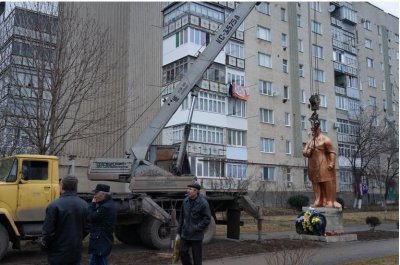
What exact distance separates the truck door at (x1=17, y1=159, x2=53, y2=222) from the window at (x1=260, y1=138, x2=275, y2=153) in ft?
110

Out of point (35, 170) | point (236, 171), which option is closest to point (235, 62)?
point (236, 171)

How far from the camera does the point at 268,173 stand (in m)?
43.8

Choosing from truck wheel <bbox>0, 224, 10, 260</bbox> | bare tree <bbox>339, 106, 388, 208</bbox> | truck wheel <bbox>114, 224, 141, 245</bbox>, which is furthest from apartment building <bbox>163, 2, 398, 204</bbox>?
truck wheel <bbox>0, 224, 10, 260</bbox>

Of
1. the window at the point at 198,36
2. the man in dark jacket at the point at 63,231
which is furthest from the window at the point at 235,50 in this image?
Answer: the man in dark jacket at the point at 63,231

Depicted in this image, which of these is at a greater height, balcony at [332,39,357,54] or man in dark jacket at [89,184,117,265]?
balcony at [332,39,357,54]

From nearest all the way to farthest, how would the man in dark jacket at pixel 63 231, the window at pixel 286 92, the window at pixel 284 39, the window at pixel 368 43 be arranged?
1. the man in dark jacket at pixel 63 231
2. the window at pixel 286 92
3. the window at pixel 284 39
4. the window at pixel 368 43

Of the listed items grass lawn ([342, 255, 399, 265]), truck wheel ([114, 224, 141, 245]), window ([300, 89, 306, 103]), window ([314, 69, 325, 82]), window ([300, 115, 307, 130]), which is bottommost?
grass lawn ([342, 255, 399, 265])

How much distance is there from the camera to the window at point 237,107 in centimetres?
4109

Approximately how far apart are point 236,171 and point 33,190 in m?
30.3

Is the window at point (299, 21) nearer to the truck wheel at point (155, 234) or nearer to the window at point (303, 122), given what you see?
the window at point (303, 122)

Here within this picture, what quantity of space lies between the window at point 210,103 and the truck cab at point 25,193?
1057 inches

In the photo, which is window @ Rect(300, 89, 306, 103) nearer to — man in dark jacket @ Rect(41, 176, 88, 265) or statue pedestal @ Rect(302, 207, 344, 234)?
statue pedestal @ Rect(302, 207, 344, 234)

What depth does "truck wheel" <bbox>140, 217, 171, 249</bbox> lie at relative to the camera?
12.8 meters

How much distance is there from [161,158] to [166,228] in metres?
3.44
